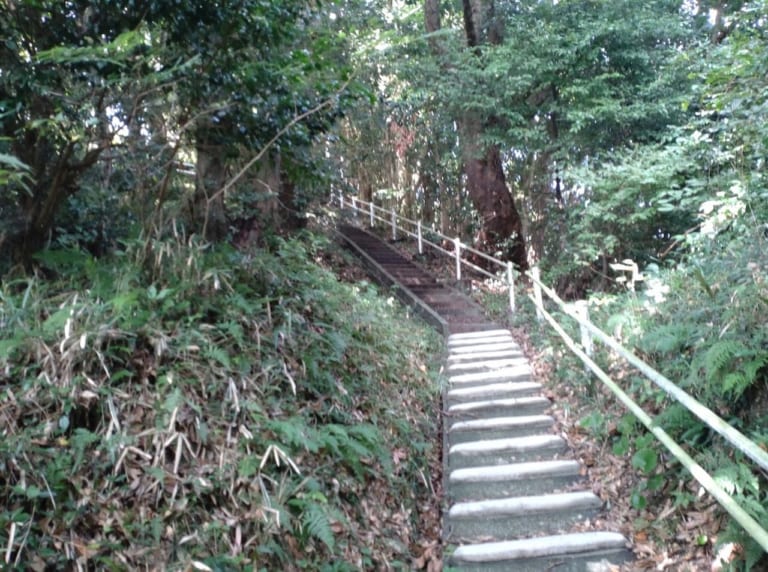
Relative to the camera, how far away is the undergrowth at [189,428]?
2936mm

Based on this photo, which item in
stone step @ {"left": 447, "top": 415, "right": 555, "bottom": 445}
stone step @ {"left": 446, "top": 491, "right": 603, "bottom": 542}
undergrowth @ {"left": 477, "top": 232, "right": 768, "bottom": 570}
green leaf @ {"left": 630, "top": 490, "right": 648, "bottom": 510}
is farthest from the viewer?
stone step @ {"left": 447, "top": 415, "right": 555, "bottom": 445}

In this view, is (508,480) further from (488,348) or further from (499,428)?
(488,348)

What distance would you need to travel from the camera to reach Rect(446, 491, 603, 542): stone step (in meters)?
4.23

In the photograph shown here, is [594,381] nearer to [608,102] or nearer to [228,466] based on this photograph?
[228,466]

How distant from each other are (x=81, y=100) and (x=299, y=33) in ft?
8.84

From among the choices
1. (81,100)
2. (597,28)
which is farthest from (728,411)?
(597,28)

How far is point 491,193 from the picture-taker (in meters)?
14.0

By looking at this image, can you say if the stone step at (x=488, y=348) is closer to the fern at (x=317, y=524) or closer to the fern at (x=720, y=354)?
the fern at (x=720, y=354)

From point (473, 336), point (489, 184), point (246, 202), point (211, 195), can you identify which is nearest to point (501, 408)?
point (473, 336)

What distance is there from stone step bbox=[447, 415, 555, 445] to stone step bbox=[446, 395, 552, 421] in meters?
0.23

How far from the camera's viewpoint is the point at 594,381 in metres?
5.78

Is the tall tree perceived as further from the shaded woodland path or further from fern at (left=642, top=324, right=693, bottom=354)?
fern at (left=642, top=324, right=693, bottom=354)

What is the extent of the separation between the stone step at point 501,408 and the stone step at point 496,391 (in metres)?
0.17

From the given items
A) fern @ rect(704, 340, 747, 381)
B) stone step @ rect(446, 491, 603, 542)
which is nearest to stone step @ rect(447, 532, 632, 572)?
stone step @ rect(446, 491, 603, 542)
